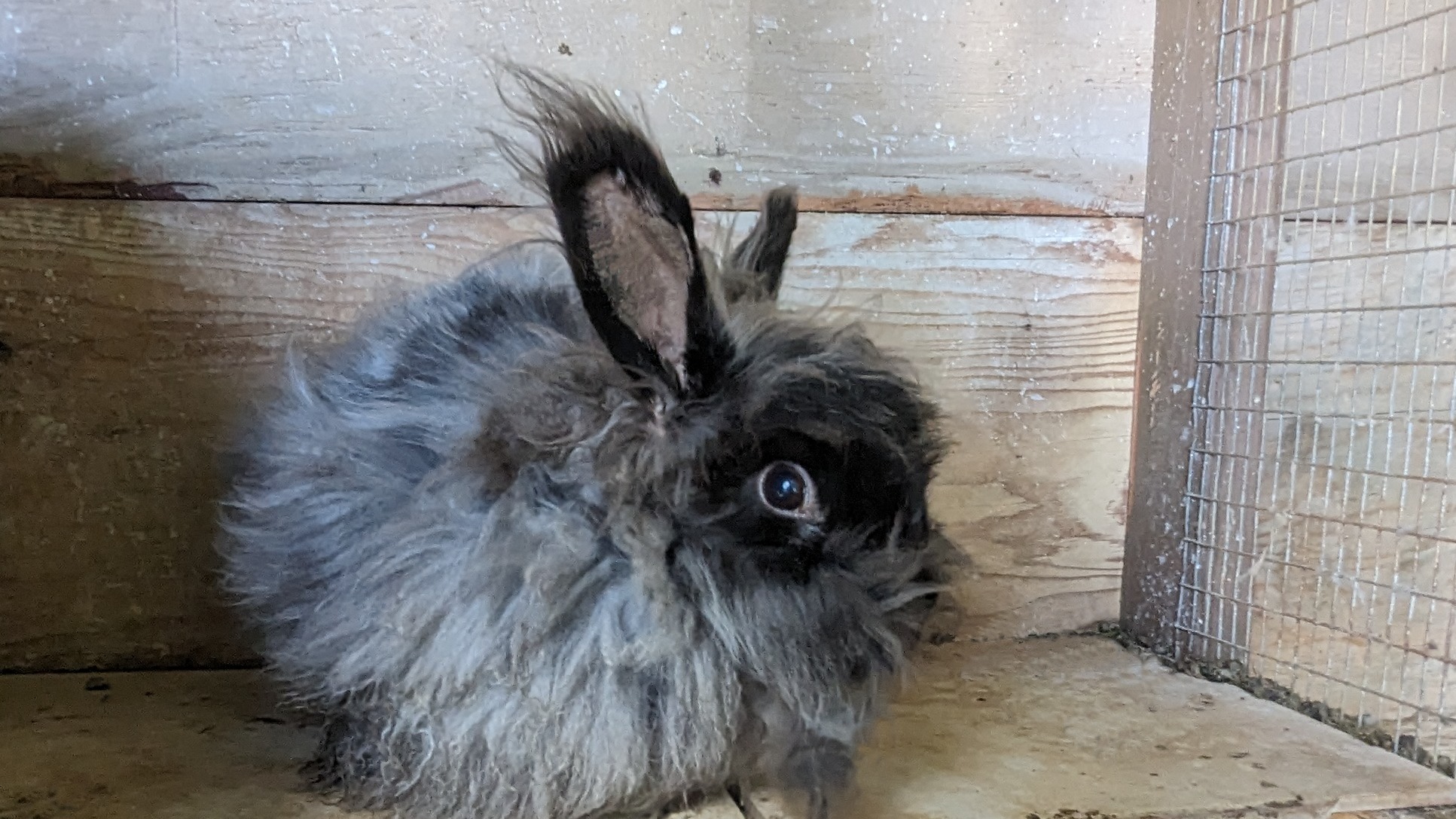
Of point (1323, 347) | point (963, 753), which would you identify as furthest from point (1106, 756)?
point (1323, 347)

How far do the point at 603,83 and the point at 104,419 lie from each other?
829 millimetres

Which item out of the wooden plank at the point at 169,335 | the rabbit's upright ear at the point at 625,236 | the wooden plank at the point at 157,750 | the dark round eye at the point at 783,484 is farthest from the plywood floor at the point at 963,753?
the rabbit's upright ear at the point at 625,236

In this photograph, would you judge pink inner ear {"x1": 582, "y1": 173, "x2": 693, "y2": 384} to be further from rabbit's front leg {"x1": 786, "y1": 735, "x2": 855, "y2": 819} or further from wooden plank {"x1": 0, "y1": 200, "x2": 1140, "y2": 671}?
wooden plank {"x1": 0, "y1": 200, "x2": 1140, "y2": 671}

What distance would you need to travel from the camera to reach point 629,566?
1.01 meters

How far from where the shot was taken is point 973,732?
1375 millimetres

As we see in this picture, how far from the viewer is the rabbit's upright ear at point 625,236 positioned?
90 cm

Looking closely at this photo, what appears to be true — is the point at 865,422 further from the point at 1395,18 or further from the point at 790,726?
the point at 1395,18

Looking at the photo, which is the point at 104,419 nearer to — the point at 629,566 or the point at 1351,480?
the point at 629,566

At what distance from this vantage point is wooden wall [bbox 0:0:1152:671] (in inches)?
58.0

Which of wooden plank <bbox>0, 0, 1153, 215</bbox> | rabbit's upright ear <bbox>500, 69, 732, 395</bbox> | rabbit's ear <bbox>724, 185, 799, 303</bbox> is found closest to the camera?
rabbit's upright ear <bbox>500, 69, 732, 395</bbox>

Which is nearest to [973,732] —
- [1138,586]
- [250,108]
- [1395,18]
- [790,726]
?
[790,726]

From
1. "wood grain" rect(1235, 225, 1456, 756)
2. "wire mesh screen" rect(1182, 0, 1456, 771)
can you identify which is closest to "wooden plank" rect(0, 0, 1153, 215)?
"wire mesh screen" rect(1182, 0, 1456, 771)

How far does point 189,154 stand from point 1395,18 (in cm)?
167

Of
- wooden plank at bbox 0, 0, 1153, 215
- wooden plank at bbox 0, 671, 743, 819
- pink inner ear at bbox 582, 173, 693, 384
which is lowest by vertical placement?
wooden plank at bbox 0, 671, 743, 819
